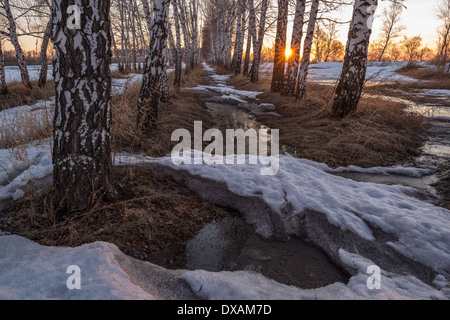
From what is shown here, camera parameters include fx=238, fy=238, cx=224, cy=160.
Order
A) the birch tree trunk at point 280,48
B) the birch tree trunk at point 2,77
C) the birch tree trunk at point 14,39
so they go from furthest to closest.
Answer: the birch tree trunk at point 280,48 < the birch tree trunk at point 14,39 < the birch tree trunk at point 2,77

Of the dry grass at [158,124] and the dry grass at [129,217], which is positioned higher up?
the dry grass at [158,124]

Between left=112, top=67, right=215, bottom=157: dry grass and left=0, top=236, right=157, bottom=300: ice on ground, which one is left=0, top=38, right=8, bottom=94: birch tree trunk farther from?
left=0, top=236, right=157, bottom=300: ice on ground

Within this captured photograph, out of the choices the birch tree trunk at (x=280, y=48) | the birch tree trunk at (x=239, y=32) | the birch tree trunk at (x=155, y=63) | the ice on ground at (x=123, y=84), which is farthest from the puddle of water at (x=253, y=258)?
the birch tree trunk at (x=239, y=32)

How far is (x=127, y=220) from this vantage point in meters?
2.30

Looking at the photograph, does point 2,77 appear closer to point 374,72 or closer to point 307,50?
point 307,50

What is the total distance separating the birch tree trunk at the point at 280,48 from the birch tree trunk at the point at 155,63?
6.44 metres

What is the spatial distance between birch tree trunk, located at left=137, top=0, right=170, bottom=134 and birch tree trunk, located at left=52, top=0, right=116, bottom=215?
2.55 metres

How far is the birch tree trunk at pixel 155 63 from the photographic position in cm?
487

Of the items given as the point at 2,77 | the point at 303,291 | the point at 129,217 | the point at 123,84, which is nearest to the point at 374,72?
the point at 123,84

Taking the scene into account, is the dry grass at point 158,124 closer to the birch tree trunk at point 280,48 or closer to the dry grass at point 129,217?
the dry grass at point 129,217
